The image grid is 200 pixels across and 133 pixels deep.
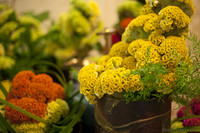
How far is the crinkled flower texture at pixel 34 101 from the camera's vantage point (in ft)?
1.38

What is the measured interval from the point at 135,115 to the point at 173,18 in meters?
0.19

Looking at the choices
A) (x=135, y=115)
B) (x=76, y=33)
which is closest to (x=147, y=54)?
(x=135, y=115)

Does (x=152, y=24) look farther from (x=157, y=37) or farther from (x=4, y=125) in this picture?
(x=4, y=125)

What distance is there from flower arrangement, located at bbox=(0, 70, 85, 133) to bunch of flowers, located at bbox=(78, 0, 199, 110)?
0.39 feet

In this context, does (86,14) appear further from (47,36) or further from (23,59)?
(23,59)

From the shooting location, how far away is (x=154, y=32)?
370 mm

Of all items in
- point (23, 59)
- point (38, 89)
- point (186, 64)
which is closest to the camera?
point (186, 64)

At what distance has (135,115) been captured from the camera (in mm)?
354

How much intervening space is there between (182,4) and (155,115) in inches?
8.7

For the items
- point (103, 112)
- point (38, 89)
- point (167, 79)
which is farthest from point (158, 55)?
point (38, 89)

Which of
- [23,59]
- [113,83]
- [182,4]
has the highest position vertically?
[182,4]

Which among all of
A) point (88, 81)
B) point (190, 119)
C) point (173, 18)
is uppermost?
point (173, 18)

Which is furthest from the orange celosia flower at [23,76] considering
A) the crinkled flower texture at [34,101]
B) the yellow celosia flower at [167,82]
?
the yellow celosia flower at [167,82]

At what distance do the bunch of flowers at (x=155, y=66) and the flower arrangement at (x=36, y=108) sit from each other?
0.39 feet
